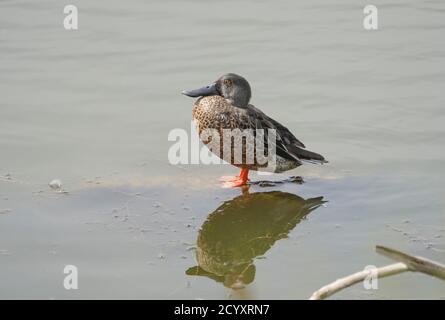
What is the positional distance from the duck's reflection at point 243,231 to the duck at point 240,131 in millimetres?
244

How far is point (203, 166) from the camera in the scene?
20.2 feet

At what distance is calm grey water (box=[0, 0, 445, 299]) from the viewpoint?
4.40 m

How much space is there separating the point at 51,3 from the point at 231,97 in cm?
458

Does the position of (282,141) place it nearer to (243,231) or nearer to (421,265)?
(243,231)

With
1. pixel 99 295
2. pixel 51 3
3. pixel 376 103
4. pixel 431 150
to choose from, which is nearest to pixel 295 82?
pixel 376 103

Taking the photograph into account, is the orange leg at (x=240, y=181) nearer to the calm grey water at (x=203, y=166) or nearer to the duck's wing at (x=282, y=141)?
the calm grey water at (x=203, y=166)

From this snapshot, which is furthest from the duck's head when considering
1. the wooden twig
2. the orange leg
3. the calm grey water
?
the wooden twig

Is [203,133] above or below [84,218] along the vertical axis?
A: above

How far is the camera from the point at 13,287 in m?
4.14

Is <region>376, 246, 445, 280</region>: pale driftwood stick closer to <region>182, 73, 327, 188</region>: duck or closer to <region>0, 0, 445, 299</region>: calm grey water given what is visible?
<region>0, 0, 445, 299</region>: calm grey water

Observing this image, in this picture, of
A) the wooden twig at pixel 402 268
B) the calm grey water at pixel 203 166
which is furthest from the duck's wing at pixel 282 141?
the wooden twig at pixel 402 268

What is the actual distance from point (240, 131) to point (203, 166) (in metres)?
0.63

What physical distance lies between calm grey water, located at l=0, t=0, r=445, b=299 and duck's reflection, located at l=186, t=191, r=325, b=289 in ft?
0.05

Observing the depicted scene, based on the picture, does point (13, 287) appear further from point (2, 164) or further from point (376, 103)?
point (376, 103)
